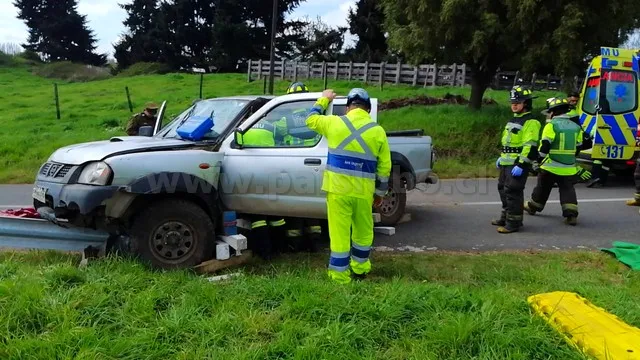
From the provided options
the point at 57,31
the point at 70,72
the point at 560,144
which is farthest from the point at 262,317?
the point at 57,31

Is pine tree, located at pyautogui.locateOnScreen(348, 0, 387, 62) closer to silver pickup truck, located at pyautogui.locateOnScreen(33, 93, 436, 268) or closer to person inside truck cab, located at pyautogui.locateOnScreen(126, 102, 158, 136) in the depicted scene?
person inside truck cab, located at pyautogui.locateOnScreen(126, 102, 158, 136)

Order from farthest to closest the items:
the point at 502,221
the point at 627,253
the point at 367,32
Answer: the point at 367,32, the point at 502,221, the point at 627,253

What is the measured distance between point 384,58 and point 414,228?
95.5 feet

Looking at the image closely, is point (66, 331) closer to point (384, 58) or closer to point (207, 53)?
point (384, 58)

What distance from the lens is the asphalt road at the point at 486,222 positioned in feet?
20.9

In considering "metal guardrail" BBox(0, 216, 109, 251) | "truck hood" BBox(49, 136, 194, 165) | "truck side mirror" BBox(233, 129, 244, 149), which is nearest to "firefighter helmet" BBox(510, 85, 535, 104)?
"truck side mirror" BBox(233, 129, 244, 149)

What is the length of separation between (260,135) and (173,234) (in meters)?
1.30

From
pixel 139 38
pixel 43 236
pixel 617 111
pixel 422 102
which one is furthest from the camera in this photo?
pixel 139 38

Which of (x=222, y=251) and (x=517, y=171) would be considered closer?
(x=222, y=251)

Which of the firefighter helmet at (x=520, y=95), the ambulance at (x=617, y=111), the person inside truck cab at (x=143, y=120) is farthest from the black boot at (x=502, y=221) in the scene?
the person inside truck cab at (x=143, y=120)

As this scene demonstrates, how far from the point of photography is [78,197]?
4445 mm

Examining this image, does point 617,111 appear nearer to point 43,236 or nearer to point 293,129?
point 293,129

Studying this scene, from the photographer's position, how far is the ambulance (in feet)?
33.1

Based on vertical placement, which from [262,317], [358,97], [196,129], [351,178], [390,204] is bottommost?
[262,317]
